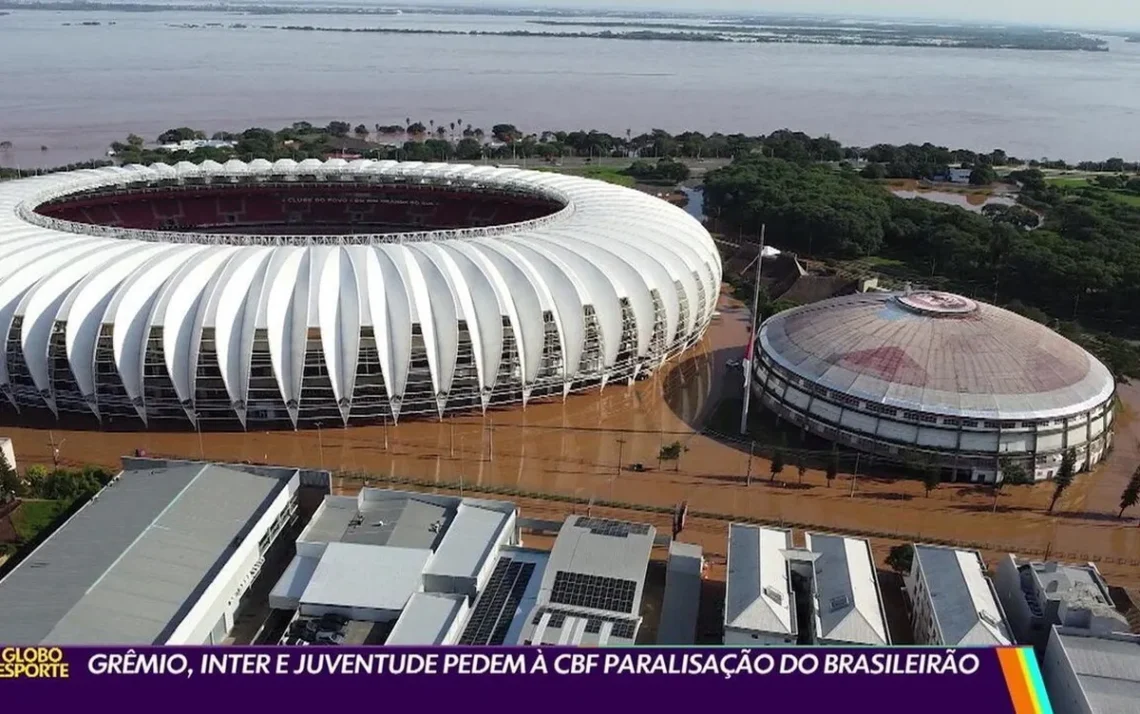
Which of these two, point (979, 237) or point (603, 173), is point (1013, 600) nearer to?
point (979, 237)

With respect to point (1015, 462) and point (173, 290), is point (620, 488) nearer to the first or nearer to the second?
point (1015, 462)

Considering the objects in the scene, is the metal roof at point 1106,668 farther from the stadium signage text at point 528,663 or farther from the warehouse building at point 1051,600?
the stadium signage text at point 528,663

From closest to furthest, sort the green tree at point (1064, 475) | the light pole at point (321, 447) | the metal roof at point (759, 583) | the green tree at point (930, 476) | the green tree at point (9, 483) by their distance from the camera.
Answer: the metal roof at point (759, 583) → the green tree at point (9, 483) → the green tree at point (1064, 475) → the green tree at point (930, 476) → the light pole at point (321, 447)

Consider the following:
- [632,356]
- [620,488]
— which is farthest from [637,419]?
[620,488]

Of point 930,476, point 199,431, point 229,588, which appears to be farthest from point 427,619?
point 930,476

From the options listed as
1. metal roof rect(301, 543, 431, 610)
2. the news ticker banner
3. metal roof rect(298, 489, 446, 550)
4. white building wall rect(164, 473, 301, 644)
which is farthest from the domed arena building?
the news ticker banner

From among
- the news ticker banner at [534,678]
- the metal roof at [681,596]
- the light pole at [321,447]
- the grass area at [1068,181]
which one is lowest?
the light pole at [321,447]

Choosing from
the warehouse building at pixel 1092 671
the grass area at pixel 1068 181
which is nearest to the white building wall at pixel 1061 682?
the warehouse building at pixel 1092 671
